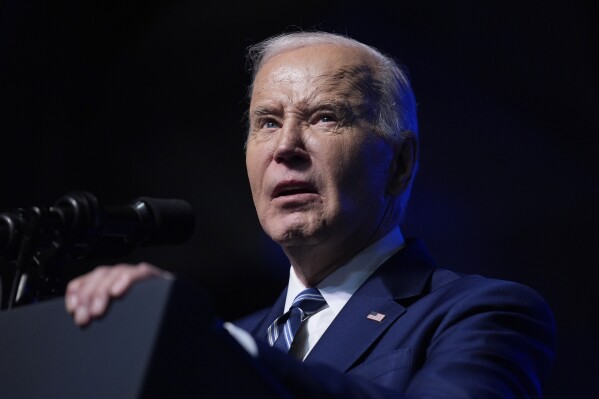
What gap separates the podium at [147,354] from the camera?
2.96ft

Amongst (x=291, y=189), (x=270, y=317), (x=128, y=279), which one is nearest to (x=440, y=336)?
(x=291, y=189)

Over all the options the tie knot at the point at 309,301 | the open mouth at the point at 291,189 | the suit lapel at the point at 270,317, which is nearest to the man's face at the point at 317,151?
the open mouth at the point at 291,189

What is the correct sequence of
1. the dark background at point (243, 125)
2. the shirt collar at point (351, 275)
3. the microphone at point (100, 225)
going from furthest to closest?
the dark background at point (243, 125)
the shirt collar at point (351, 275)
the microphone at point (100, 225)

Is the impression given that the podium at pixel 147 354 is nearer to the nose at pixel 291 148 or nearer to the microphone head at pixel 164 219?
the microphone head at pixel 164 219

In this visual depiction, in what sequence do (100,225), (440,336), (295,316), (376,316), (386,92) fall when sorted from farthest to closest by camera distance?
(386,92) < (295,316) < (376,316) < (440,336) < (100,225)

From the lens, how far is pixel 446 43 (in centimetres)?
314

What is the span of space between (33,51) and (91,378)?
9.31ft

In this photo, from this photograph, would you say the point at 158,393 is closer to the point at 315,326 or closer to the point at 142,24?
the point at 315,326

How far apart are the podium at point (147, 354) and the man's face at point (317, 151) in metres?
1.17

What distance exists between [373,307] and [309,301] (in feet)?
0.72

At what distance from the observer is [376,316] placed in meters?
1.95

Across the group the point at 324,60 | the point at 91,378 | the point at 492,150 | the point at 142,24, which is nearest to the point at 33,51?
the point at 142,24

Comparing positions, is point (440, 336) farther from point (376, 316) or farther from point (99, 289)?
point (99, 289)

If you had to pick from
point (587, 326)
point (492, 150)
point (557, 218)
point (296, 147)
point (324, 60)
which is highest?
point (324, 60)
